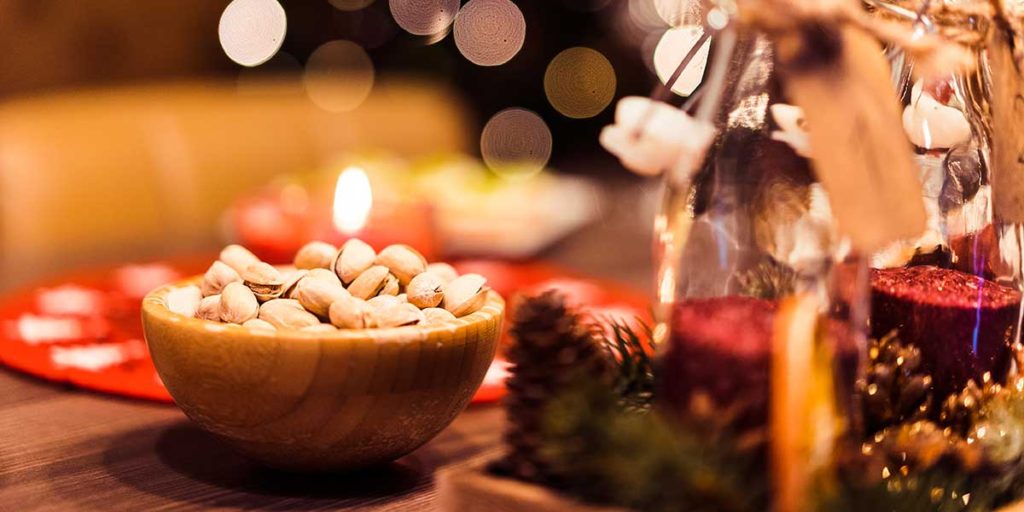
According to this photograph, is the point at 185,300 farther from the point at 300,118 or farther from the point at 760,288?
the point at 300,118

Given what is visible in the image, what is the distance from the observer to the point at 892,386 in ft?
1.72

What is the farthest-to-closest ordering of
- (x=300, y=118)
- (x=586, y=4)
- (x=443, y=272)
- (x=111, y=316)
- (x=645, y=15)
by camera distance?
(x=645, y=15)
(x=586, y=4)
(x=300, y=118)
(x=111, y=316)
(x=443, y=272)

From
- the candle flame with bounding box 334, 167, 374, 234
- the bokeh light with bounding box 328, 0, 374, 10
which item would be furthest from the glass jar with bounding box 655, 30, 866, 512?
the bokeh light with bounding box 328, 0, 374, 10

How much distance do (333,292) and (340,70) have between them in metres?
3.23

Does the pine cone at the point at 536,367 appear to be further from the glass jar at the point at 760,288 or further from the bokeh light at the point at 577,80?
the bokeh light at the point at 577,80

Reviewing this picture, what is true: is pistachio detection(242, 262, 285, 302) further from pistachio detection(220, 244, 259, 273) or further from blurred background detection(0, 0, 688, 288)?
blurred background detection(0, 0, 688, 288)

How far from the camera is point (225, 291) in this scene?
0.56 metres

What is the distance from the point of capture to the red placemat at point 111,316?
0.79 metres

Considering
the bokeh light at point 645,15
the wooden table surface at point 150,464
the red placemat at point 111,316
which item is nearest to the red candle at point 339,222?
the red placemat at point 111,316

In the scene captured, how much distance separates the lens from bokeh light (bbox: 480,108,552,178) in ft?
12.8

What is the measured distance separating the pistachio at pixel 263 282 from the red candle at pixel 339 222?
43 cm

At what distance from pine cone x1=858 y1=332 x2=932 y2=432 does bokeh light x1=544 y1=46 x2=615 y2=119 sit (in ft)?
11.4

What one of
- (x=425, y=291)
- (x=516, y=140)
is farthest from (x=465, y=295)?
(x=516, y=140)

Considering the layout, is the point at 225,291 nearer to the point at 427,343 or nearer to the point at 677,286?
the point at 427,343
